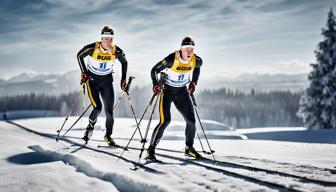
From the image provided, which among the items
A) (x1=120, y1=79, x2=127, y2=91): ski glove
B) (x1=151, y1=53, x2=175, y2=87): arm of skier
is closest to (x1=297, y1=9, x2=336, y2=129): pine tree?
(x1=120, y1=79, x2=127, y2=91): ski glove

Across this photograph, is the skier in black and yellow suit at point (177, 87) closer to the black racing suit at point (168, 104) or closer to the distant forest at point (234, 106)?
the black racing suit at point (168, 104)

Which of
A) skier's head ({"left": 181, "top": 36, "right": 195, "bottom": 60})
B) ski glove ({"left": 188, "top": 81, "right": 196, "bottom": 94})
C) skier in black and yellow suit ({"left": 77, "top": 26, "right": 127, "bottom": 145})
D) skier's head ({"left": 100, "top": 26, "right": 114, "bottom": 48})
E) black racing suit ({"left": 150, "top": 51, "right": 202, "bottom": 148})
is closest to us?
skier's head ({"left": 181, "top": 36, "right": 195, "bottom": 60})

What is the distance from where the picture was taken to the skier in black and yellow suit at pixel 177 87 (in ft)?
24.8

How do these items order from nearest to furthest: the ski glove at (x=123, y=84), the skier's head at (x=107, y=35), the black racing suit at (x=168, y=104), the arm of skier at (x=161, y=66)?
the arm of skier at (x=161, y=66)
the black racing suit at (x=168, y=104)
the skier's head at (x=107, y=35)
the ski glove at (x=123, y=84)

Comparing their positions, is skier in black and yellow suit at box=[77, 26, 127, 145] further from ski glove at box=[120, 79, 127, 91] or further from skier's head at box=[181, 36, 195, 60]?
skier's head at box=[181, 36, 195, 60]

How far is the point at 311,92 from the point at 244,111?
3847 inches

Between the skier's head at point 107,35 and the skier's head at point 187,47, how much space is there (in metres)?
2.56

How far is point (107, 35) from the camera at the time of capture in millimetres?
9148

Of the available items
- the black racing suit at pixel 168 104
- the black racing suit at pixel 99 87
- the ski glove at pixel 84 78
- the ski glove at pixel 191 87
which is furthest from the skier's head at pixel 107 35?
the ski glove at pixel 191 87

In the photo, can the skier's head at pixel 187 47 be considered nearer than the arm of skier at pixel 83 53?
Yes

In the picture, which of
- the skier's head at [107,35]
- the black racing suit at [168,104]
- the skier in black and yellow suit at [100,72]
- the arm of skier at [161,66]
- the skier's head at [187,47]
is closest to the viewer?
the skier's head at [187,47]

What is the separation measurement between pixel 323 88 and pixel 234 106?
3997 inches

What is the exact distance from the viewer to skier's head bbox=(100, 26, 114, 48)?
912cm

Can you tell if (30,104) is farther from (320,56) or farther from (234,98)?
(320,56)
